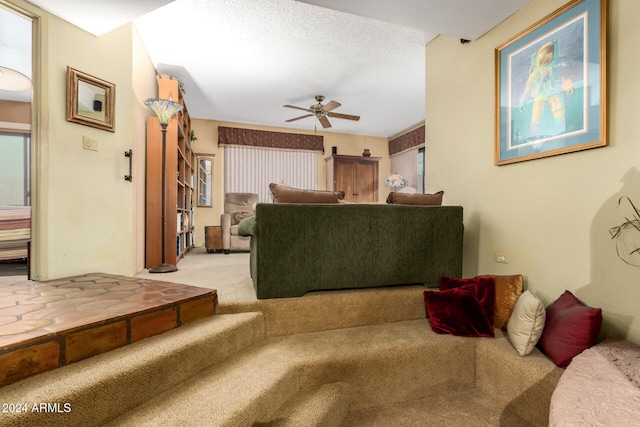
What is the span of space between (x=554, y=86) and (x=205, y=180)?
5837 mm

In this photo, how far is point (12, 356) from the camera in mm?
1073

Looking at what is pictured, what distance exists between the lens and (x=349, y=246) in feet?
7.16

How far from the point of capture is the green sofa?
2.02m

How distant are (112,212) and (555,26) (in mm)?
3811

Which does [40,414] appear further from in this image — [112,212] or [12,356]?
[112,212]

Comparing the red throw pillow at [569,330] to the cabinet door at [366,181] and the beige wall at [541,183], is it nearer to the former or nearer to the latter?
the beige wall at [541,183]

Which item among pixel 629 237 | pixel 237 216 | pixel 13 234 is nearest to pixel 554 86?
pixel 629 237

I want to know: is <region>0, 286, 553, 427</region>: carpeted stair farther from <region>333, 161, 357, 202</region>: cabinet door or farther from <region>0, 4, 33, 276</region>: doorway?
<region>333, 161, 357, 202</region>: cabinet door

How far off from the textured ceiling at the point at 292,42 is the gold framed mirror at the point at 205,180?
1090mm

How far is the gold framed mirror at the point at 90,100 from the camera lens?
242cm

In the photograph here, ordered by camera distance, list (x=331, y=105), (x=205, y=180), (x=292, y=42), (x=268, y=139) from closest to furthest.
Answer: (x=292, y=42) < (x=331, y=105) < (x=205, y=180) < (x=268, y=139)

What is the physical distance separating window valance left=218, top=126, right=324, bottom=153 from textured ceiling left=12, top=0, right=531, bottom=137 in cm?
78

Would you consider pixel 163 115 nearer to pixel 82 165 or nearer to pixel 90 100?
pixel 90 100

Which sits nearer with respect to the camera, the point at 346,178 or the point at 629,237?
the point at 629,237
